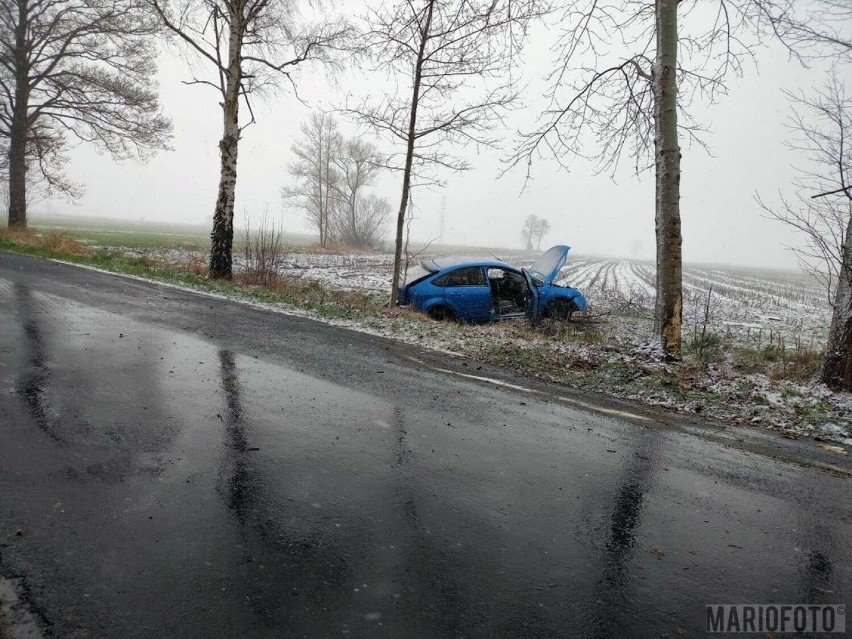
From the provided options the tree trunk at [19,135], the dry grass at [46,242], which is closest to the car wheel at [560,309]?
the dry grass at [46,242]

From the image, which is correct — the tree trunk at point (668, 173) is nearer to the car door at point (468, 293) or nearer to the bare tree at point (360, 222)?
the car door at point (468, 293)

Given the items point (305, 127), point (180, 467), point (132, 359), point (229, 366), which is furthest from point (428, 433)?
point (305, 127)

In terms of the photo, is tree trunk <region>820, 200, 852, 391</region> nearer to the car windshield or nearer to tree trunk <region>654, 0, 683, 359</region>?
tree trunk <region>654, 0, 683, 359</region>

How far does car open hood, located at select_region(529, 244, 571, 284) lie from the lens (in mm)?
11203

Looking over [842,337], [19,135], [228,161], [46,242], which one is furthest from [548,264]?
[19,135]

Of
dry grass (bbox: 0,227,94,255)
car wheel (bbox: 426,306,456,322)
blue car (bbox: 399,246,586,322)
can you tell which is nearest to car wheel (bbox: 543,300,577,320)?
blue car (bbox: 399,246,586,322)

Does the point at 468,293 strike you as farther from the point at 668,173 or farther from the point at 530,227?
the point at 530,227

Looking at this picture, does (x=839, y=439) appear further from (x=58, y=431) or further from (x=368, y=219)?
(x=368, y=219)

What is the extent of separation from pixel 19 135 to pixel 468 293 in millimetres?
23001

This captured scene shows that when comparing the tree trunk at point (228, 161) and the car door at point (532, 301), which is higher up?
the tree trunk at point (228, 161)

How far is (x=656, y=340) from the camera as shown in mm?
7676

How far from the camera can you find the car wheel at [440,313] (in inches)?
416

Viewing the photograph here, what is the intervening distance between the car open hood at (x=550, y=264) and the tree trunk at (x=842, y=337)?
207 inches

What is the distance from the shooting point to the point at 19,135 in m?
20.8
